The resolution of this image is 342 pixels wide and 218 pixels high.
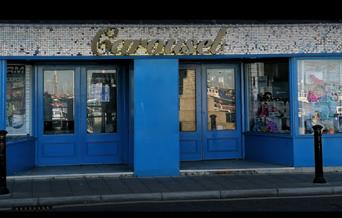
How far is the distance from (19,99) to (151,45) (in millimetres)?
3497

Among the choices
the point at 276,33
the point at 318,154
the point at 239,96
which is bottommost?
the point at 318,154

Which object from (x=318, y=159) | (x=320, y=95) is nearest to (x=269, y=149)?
(x=320, y=95)

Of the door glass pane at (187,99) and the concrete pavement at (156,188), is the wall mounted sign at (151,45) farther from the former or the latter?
the concrete pavement at (156,188)

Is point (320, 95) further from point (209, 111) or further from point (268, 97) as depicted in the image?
point (209, 111)

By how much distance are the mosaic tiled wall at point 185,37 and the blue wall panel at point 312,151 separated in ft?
6.97

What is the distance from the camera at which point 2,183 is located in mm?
10547

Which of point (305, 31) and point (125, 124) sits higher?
point (305, 31)

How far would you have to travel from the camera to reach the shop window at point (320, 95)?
13.8 metres

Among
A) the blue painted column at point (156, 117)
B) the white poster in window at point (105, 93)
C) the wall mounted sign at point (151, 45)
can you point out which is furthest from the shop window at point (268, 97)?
the white poster in window at point (105, 93)

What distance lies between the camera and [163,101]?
13.1 m

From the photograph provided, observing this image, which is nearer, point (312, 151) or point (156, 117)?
point (156, 117)
